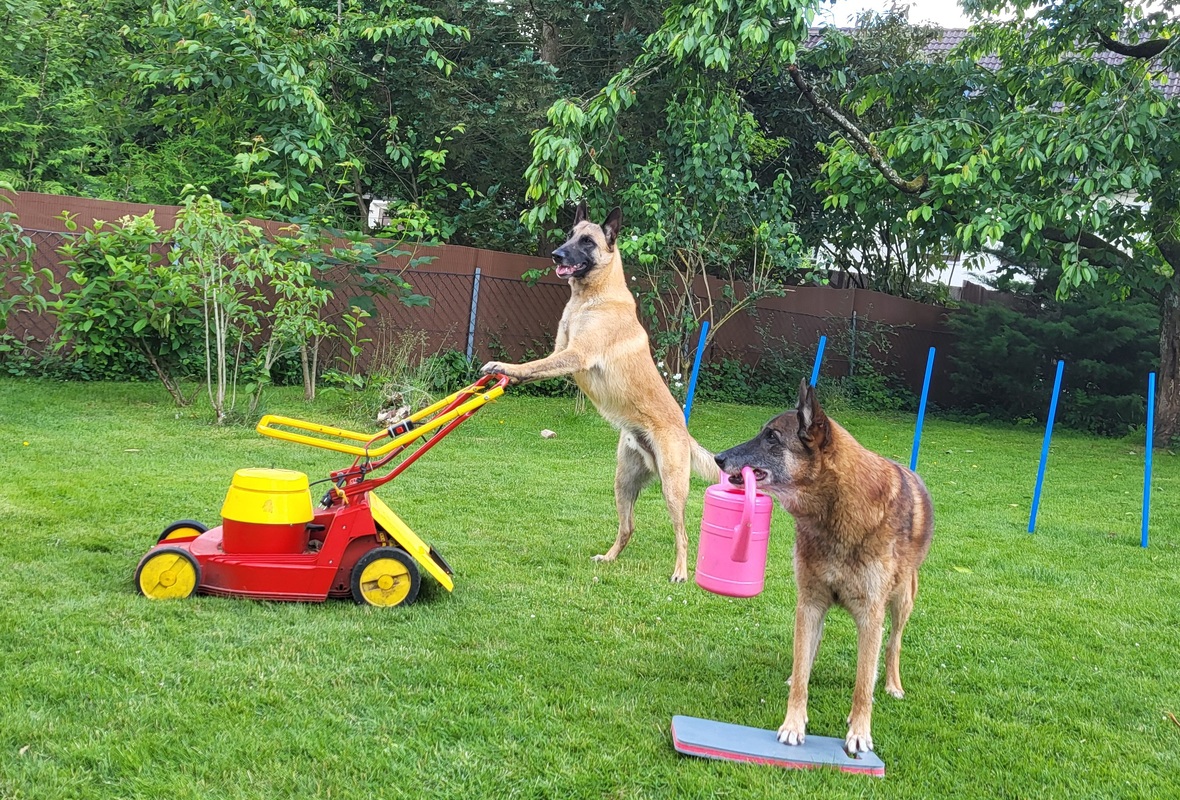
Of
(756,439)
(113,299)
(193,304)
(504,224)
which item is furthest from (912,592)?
(504,224)

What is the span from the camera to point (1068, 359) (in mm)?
15305

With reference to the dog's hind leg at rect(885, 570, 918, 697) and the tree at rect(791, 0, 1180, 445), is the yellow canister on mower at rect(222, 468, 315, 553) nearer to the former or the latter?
the dog's hind leg at rect(885, 570, 918, 697)

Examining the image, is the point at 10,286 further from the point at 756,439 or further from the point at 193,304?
the point at 756,439

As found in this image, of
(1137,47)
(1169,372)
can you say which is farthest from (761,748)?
(1169,372)

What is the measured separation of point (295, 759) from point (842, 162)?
10.2 metres

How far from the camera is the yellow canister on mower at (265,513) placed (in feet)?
13.2

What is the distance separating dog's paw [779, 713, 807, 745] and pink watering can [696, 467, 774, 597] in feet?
1.73

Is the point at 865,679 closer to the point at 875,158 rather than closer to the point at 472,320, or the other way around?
the point at 875,158

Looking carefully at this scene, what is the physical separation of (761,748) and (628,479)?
8.73 feet

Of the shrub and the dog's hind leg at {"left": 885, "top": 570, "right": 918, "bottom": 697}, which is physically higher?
the shrub

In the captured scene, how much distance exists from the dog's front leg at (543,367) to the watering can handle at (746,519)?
158cm

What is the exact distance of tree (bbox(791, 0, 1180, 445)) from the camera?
9.43m

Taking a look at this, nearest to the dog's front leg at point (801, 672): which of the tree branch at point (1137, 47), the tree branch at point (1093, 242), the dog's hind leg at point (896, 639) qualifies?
the dog's hind leg at point (896, 639)

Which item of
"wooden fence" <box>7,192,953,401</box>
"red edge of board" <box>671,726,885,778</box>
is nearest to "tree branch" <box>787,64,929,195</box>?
"wooden fence" <box>7,192,953,401</box>
